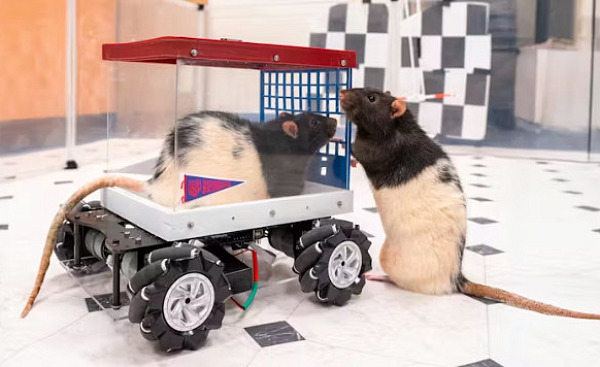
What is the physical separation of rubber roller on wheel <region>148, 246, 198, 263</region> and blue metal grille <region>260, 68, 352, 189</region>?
1.75 feet

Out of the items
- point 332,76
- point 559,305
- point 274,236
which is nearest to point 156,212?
point 274,236

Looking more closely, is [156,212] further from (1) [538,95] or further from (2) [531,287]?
(1) [538,95]

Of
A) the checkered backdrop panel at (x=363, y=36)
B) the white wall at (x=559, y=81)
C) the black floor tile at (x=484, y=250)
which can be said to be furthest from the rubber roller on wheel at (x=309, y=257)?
the white wall at (x=559, y=81)

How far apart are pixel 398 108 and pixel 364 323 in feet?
2.07

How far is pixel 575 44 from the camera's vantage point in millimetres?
4609

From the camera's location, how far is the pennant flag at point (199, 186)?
1.33 m

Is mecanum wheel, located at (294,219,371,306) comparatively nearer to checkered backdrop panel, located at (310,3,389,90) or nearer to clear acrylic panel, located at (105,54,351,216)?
clear acrylic panel, located at (105,54,351,216)

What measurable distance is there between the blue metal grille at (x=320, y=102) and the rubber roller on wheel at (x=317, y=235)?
226 millimetres

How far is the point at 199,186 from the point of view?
1.35m

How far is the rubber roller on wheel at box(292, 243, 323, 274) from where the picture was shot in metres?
1.41

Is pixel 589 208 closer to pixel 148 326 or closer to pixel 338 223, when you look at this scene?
pixel 338 223

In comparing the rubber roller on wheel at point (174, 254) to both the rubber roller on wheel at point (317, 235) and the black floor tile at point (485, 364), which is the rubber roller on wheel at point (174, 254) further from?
the black floor tile at point (485, 364)

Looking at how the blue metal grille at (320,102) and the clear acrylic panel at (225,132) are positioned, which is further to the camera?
the blue metal grille at (320,102)

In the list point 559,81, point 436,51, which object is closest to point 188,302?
point 436,51
